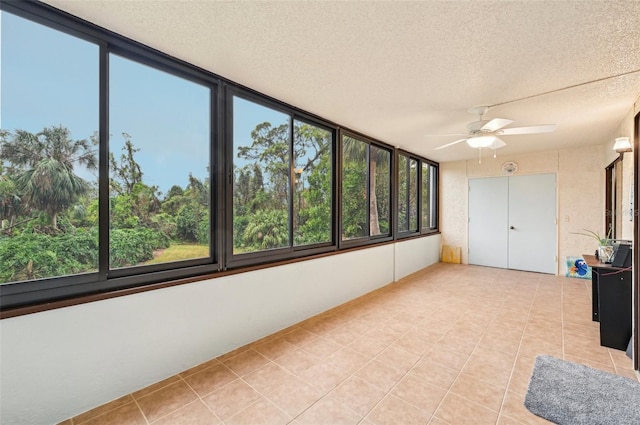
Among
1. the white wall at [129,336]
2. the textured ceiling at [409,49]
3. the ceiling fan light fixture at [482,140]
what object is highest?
the textured ceiling at [409,49]

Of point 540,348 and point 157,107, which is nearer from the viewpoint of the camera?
point 157,107

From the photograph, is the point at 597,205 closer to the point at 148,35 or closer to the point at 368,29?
the point at 368,29

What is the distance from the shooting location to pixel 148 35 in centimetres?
195

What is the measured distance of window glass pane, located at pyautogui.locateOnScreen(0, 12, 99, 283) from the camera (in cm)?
164

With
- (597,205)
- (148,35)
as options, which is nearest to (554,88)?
(148,35)

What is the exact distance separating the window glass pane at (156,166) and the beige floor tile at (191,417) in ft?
3.56

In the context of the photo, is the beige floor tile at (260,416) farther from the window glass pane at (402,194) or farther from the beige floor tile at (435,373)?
the window glass pane at (402,194)

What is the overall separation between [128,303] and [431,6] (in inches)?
108

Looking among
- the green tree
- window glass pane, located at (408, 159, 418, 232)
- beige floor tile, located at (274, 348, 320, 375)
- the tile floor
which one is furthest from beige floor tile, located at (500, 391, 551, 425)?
window glass pane, located at (408, 159, 418, 232)

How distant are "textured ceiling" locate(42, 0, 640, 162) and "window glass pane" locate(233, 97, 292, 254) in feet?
0.96

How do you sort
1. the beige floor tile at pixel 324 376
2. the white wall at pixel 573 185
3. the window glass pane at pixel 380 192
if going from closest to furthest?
the beige floor tile at pixel 324 376
the window glass pane at pixel 380 192
the white wall at pixel 573 185

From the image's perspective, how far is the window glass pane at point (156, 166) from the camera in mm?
2061

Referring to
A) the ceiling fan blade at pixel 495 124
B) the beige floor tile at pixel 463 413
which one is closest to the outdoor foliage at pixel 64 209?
the beige floor tile at pixel 463 413

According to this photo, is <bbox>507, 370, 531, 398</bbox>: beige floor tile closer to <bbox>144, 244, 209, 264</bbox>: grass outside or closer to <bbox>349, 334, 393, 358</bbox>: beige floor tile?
<bbox>349, 334, 393, 358</bbox>: beige floor tile
